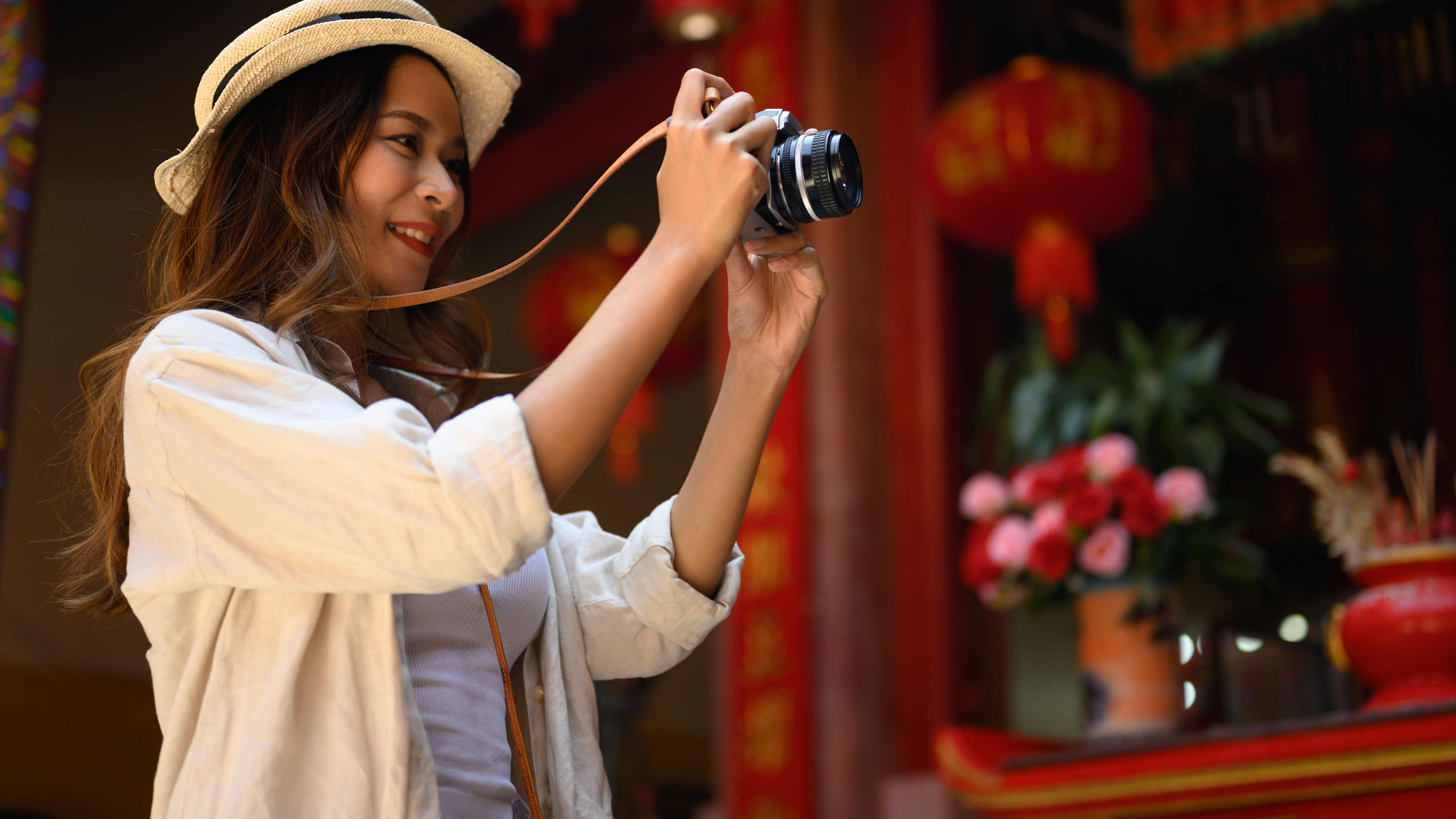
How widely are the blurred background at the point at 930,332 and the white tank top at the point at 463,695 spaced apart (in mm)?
285

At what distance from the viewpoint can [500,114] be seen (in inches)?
42.3

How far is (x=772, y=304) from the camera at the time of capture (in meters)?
0.92

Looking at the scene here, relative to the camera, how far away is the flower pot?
1830 millimetres

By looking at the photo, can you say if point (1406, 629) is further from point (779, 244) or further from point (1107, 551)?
point (779, 244)

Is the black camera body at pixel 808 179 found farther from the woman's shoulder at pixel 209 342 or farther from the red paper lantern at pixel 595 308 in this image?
the red paper lantern at pixel 595 308

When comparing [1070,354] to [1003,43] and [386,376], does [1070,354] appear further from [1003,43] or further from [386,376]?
[386,376]

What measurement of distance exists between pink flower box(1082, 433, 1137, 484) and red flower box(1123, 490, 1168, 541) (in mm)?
52

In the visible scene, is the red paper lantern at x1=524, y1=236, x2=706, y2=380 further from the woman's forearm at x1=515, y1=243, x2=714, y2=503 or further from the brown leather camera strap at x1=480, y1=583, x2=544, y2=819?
the woman's forearm at x1=515, y1=243, x2=714, y2=503

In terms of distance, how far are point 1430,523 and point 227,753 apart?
141 cm

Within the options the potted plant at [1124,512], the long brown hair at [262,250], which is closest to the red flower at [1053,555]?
the potted plant at [1124,512]

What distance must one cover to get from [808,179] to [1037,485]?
1.26 meters

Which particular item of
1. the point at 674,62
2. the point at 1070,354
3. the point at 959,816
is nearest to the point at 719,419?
the point at 959,816

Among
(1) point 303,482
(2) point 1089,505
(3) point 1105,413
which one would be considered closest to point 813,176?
(1) point 303,482

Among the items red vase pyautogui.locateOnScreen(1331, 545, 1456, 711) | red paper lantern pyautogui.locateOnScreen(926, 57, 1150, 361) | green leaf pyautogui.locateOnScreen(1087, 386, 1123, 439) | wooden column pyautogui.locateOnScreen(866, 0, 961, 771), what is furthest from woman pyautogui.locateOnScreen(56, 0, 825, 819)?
wooden column pyautogui.locateOnScreen(866, 0, 961, 771)
